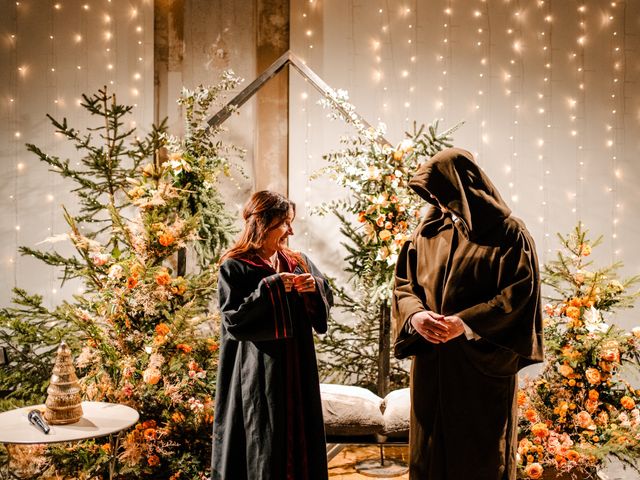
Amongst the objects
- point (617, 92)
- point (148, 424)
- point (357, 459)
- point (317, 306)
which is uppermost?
point (617, 92)

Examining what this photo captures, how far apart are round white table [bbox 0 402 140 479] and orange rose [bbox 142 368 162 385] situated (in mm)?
422

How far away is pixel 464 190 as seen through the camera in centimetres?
253

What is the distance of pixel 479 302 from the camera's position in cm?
252

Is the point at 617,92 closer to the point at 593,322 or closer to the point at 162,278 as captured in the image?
the point at 593,322

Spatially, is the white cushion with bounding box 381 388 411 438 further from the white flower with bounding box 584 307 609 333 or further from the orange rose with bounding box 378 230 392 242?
the white flower with bounding box 584 307 609 333

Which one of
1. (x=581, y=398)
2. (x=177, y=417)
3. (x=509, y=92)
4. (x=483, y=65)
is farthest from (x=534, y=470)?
(x=483, y=65)

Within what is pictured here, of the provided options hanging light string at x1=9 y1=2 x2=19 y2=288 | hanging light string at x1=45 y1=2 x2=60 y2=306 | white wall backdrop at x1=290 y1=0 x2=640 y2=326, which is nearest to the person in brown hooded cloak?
white wall backdrop at x1=290 y1=0 x2=640 y2=326

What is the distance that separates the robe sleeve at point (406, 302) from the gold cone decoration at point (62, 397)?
56.4 inches

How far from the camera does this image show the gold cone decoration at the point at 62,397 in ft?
8.78

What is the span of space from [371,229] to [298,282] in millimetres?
1604

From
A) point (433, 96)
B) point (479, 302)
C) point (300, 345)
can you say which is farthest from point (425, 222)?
point (433, 96)

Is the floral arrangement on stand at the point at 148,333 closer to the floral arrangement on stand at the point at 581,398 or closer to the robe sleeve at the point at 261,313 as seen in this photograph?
the robe sleeve at the point at 261,313

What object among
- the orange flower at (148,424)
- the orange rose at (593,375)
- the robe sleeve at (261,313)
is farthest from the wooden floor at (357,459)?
the robe sleeve at (261,313)

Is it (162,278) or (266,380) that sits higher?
(162,278)
